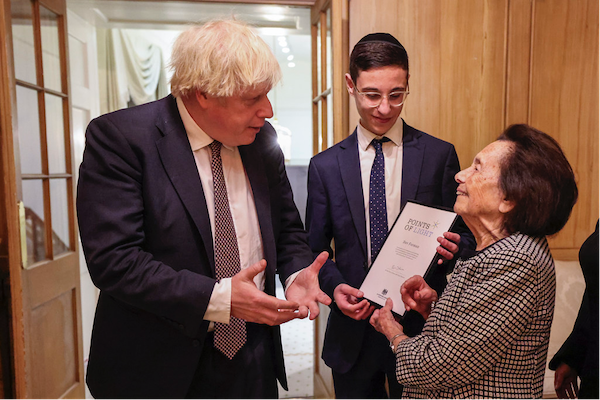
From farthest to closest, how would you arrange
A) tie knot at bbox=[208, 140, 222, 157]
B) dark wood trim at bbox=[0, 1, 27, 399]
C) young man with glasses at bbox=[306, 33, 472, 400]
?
dark wood trim at bbox=[0, 1, 27, 399] → young man with glasses at bbox=[306, 33, 472, 400] → tie knot at bbox=[208, 140, 222, 157]

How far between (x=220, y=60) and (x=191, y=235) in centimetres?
48

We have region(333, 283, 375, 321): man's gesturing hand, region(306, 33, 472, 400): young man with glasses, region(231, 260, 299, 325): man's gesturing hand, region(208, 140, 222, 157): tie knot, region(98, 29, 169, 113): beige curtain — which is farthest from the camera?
region(98, 29, 169, 113): beige curtain

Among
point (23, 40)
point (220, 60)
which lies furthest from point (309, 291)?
point (23, 40)

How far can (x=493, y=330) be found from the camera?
117 cm

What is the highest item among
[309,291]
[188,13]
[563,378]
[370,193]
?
[188,13]

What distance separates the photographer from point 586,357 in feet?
4.81

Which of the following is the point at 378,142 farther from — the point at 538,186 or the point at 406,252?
the point at 538,186

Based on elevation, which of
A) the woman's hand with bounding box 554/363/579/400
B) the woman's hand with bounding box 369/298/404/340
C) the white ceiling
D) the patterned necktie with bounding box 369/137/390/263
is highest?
the white ceiling

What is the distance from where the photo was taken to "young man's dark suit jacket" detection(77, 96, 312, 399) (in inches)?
45.6

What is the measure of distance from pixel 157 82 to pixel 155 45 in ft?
1.79

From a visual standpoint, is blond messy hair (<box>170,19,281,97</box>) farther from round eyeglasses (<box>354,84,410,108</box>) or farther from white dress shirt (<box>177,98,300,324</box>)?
round eyeglasses (<box>354,84,410,108</box>)

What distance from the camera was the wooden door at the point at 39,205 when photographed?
255 cm

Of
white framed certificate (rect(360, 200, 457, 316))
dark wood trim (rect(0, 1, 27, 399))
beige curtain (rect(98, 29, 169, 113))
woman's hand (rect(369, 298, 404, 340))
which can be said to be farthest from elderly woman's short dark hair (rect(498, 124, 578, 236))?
beige curtain (rect(98, 29, 169, 113))

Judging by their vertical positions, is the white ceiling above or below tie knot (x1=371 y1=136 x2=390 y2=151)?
above
